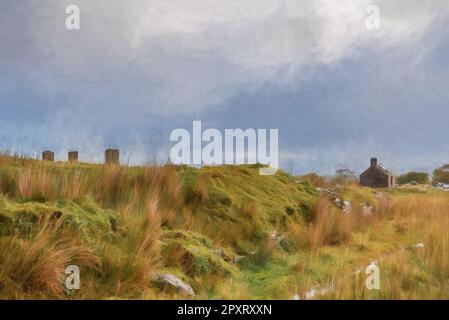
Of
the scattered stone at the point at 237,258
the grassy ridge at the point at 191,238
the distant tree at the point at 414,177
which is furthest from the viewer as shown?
the distant tree at the point at 414,177

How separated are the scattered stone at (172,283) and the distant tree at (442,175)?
149 ft

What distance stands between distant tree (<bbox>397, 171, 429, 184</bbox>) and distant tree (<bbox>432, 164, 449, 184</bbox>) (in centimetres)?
239

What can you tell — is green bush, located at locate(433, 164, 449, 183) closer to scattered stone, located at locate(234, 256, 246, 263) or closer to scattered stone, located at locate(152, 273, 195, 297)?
scattered stone, located at locate(234, 256, 246, 263)

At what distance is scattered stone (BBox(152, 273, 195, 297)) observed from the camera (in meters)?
5.64

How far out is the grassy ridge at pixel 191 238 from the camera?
5.48m

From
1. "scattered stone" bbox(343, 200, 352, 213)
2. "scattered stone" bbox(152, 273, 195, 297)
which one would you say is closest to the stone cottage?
"scattered stone" bbox(343, 200, 352, 213)

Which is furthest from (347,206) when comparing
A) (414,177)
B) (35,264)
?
(414,177)

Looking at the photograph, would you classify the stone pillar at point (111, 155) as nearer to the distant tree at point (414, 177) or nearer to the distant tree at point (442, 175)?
the distant tree at point (442, 175)

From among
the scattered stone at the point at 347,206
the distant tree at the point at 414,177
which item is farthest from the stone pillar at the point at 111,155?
the distant tree at the point at 414,177

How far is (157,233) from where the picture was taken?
6750mm

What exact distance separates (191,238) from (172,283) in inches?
63.3

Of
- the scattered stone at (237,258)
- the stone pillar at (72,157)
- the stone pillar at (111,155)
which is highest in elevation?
the stone pillar at (72,157)

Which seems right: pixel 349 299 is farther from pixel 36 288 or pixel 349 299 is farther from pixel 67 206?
pixel 67 206

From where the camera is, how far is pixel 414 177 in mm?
52125
